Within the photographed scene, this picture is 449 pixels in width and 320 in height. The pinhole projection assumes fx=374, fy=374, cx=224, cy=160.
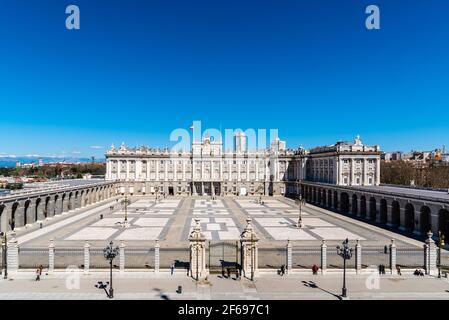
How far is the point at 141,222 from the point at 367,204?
37134 mm

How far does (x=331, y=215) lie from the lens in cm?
6700

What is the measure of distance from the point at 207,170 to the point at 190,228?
60322 mm

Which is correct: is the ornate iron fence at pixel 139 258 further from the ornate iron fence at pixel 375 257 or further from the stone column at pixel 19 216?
the stone column at pixel 19 216

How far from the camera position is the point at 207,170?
111m

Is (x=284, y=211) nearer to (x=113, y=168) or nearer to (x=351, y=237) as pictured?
(x=351, y=237)

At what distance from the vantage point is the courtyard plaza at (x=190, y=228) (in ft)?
139

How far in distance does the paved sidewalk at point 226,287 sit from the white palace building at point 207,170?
264ft

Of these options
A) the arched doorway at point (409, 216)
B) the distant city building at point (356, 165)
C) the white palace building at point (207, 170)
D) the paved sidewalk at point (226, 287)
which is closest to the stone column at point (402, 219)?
the arched doorway at point (409, 216)

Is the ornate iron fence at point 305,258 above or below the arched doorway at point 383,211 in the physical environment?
below

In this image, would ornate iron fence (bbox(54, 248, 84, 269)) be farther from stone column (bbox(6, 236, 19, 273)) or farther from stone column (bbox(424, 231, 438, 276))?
stone column (bbox(424, 231, 438, 276))

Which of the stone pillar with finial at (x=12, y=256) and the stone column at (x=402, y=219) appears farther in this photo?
the stone column at (x=402, y=219)

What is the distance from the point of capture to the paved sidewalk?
929 inches

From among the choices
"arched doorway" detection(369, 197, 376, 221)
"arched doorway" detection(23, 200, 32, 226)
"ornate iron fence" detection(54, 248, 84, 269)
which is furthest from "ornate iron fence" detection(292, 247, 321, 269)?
"arched doorway" detection(23, 200, 32, 226)

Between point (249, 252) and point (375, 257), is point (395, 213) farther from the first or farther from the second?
point (249, 252)
